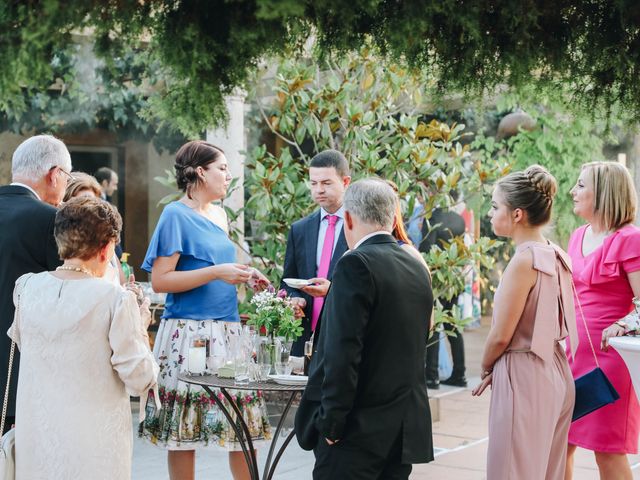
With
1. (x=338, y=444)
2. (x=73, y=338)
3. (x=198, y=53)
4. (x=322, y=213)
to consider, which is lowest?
(x=338, y=444)

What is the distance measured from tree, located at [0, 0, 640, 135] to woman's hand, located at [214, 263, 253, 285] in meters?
2.04

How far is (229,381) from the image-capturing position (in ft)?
13.1

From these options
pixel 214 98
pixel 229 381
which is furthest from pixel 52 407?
pixel 214 98

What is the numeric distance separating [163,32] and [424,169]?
4.89 meters

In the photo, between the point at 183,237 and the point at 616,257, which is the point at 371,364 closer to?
the point at 183,237

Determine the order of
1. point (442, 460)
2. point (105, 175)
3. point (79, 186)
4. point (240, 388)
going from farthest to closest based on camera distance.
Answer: point (105, 175)
point (442, 460)
point (79, 186)
point (240, 388)

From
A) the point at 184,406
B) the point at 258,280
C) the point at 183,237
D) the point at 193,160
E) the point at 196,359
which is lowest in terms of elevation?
the point at 184,406

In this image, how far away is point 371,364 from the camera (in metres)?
3.22

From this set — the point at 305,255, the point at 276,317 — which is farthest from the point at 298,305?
the point at 305,255

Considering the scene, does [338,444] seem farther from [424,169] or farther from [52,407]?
[424,169]

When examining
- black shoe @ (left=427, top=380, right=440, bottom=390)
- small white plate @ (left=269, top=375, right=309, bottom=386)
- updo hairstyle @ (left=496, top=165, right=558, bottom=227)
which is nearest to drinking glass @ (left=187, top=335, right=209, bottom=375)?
small white plate @ (left=269, top=375, right=309, bottom=386)

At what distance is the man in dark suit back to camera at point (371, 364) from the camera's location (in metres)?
3.14

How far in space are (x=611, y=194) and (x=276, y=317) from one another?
5.83 feet

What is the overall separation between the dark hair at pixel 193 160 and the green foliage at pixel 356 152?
196 cm
